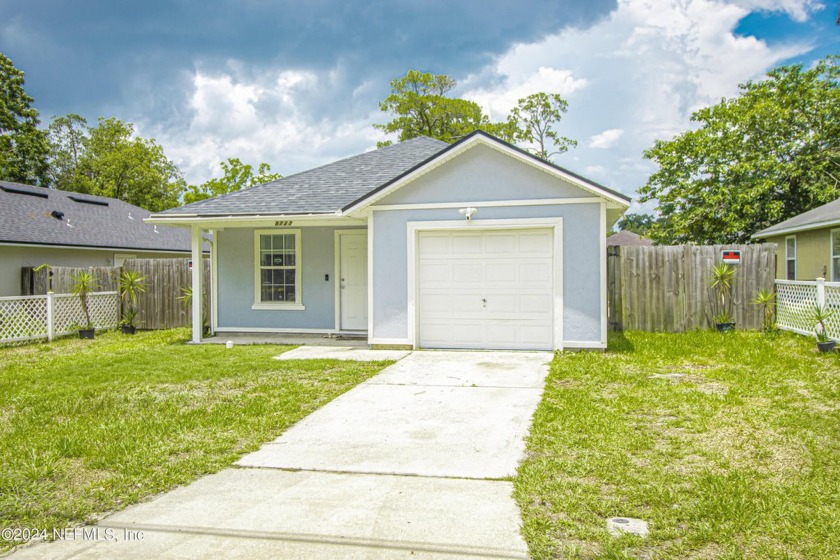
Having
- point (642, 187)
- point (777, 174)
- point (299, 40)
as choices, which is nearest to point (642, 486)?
point (299, 40)

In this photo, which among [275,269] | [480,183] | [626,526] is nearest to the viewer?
[626,526]

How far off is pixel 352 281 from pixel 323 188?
235 centimetres

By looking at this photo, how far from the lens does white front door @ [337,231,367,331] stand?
485 inches

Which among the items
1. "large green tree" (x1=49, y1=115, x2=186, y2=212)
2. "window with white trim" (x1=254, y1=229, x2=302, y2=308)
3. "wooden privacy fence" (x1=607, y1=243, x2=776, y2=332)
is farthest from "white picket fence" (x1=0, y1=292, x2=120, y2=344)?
"large green tree" (x1=49, y1=115, x2=186, y2=212)

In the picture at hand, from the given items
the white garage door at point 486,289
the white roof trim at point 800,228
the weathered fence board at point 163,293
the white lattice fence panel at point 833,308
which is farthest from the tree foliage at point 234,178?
the white lattice fence panel at point 833,308

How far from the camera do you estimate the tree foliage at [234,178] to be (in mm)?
34938

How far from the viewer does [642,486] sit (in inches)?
155

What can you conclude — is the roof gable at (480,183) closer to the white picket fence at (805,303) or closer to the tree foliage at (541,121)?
the white picket fence at (805,303)

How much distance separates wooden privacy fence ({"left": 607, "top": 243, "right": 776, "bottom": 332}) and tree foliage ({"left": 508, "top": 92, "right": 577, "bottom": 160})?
80.3 feet

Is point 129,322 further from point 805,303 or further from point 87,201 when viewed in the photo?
point 805,303

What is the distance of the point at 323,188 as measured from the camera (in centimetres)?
1302

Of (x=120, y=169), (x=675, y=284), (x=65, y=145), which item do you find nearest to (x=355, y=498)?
(x=675, y=284)

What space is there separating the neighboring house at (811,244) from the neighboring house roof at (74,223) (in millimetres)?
21113

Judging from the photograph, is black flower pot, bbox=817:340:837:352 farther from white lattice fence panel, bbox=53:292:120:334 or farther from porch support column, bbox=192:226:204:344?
white lattice fence panel, bbox=53:292:120:334
